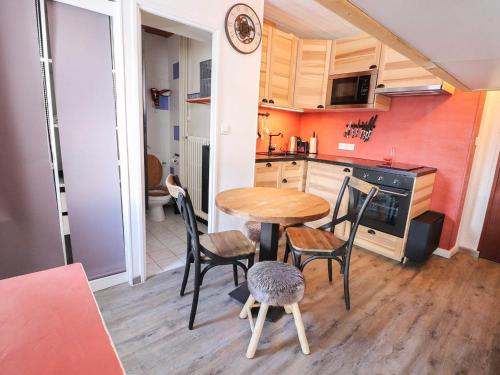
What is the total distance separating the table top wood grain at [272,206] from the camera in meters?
1.50

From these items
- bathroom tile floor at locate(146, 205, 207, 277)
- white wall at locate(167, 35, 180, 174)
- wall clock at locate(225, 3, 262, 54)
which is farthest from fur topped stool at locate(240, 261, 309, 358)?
white wall at locate(167, 35, 180, 174)

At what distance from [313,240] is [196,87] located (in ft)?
7.82

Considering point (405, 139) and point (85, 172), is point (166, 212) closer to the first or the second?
point (85, 172)

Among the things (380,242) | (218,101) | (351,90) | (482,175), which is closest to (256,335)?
(218,101)

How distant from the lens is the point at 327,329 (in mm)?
1739

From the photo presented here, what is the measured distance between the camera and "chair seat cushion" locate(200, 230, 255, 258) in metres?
1.68

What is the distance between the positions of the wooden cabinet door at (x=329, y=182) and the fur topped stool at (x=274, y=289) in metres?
1.76

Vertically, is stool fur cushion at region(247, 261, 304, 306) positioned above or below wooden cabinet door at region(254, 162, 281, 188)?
below

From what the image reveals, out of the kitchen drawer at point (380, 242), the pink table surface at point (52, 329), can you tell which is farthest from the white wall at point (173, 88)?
the pink table surface at point (52, 329)

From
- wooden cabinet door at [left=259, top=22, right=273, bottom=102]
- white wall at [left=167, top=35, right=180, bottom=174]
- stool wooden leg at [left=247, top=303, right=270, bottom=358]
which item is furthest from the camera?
white wall at [left=167, top=35, right=180, bottom=174]

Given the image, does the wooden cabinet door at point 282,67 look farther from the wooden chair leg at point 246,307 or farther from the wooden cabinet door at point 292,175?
the wooden chair leg at point 246,307

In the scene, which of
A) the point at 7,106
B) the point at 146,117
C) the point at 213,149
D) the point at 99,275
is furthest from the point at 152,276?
the point at 146,117

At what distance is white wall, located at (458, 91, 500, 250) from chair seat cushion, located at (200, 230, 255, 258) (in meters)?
2.62

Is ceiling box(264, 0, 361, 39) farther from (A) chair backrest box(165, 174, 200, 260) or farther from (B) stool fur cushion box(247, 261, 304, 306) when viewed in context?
(B) stool fur cushion box(247, 261, 304, 306)
